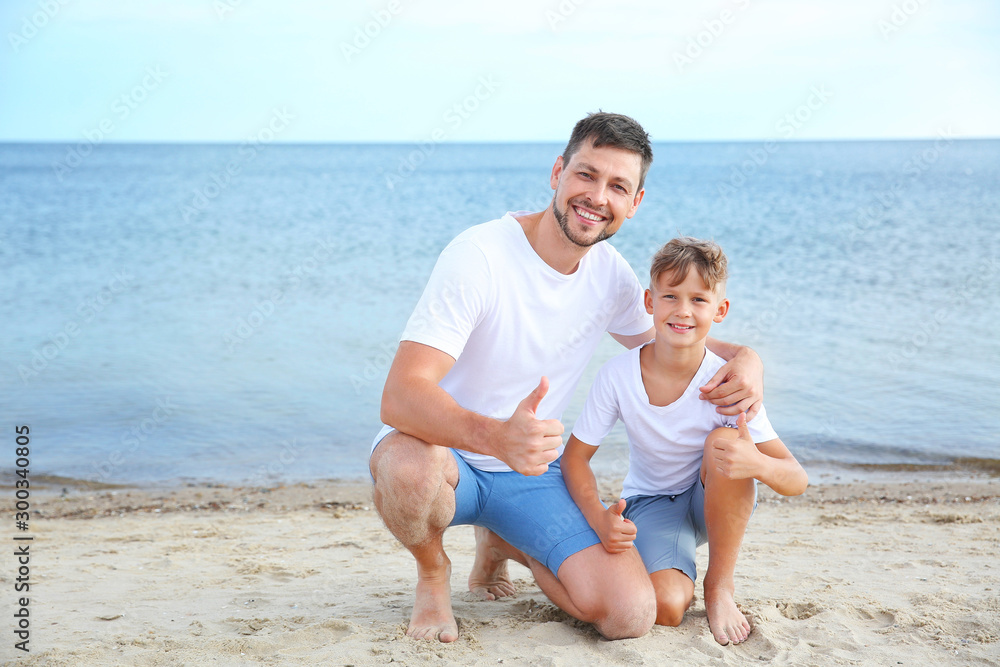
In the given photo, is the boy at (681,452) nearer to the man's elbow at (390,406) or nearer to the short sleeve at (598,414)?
the short sleeve at (598,414)

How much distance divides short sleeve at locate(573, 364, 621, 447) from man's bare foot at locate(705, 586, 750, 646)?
2.33 ft

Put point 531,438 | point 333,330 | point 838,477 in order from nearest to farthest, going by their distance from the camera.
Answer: point 531,438 → point 838,477 → point 333,330

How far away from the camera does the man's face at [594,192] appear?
2910 mm

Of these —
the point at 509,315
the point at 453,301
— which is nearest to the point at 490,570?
the point at 509,315

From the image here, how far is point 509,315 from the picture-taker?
291cm

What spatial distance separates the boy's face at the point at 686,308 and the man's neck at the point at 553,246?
34 cm

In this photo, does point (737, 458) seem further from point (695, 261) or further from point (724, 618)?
point (695, 261)

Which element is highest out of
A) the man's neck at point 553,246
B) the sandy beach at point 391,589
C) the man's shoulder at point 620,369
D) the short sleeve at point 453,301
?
the man's neck at point 553,246

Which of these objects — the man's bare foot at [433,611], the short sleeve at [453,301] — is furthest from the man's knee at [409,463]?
the man's bare foot at [433,611]

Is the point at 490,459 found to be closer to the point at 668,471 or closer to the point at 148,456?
the point at 668,471

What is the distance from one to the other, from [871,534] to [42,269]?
15556 millimetres

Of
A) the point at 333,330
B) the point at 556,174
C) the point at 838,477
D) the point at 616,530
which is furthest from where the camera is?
the point at 333,330

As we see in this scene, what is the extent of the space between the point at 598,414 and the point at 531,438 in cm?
73

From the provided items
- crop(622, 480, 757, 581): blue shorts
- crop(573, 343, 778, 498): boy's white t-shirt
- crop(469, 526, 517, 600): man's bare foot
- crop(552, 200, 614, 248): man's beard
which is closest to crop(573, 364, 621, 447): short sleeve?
crop(573, 343, 778, 498): boy's white t-shirt
